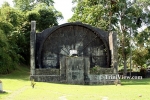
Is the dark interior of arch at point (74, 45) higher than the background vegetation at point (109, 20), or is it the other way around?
the background vegetation at point (109, 20)

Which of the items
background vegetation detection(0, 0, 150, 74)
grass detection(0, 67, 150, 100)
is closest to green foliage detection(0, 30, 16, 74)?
background vegetation detection(0, 0, 150, 74)

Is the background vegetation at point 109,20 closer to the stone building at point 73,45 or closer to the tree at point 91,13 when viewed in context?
the tree at point 91,13

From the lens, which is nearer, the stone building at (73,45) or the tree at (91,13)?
the stone building at (73,45)

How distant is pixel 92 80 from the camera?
26875mm

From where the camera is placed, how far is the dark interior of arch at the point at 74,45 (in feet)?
108

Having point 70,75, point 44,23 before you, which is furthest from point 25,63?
point 70,75

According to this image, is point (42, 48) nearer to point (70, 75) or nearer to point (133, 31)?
point (70, 75)

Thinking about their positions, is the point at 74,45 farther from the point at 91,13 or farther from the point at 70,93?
the point at 70,93

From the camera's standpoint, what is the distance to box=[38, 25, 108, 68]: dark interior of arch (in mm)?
32812

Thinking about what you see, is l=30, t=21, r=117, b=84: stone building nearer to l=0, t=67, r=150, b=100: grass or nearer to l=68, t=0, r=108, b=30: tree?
l=68, t=0, r=108, b=30: tree

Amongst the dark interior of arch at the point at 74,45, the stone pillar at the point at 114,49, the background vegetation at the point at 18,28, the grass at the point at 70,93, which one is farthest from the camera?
the dark interior of arch at the point at 74,45

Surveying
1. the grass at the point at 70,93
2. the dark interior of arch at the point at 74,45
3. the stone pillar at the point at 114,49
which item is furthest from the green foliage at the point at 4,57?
the stone pillar at the point at 114,49

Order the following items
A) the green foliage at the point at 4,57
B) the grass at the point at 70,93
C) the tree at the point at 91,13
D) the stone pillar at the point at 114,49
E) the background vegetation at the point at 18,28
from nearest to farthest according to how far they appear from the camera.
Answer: the grass at the point at 70,93, the stone pillar at the point at 114,49, the green foliage at the point at 4,57, the background vegetation at the point at 18,28, the tree at the point at 91,13

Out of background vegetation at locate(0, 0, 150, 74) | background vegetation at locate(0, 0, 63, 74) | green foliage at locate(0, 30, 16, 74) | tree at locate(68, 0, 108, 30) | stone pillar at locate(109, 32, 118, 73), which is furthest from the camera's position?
tree at locate(68, 0, 108, 30)
